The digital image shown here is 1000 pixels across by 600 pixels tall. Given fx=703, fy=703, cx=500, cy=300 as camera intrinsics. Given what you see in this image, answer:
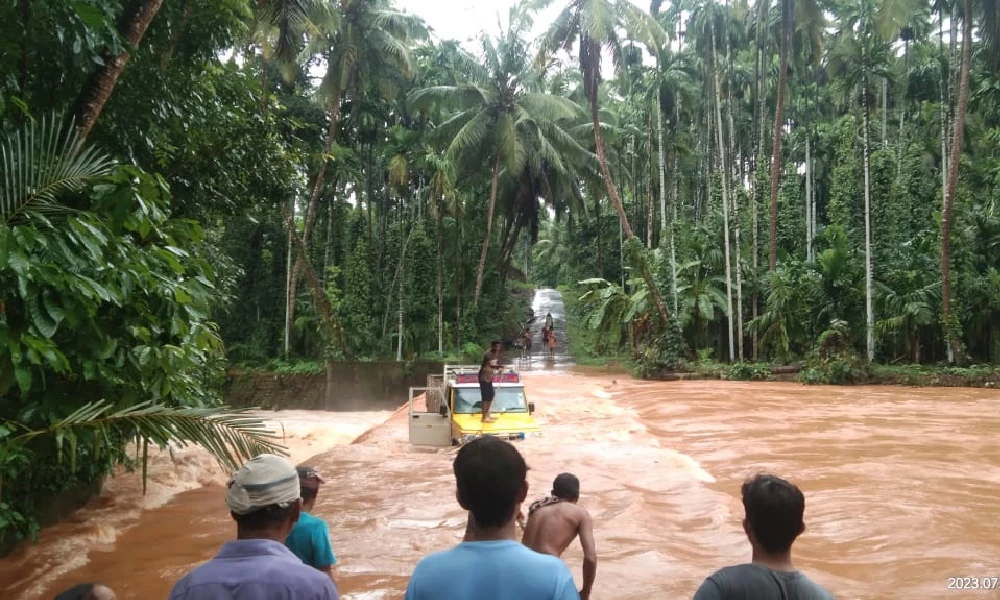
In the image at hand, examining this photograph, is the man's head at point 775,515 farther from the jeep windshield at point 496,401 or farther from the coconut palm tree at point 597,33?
the coconut palm tree at point 597,33

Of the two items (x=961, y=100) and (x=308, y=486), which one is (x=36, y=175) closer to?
(x=308, y=486)

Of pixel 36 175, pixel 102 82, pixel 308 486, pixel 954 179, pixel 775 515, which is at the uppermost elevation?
pixel 954 179

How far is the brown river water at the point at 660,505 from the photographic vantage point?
22.1 feet

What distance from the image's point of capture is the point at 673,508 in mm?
9086

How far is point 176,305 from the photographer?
20.4 feet

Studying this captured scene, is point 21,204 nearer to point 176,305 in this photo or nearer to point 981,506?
point 176,305

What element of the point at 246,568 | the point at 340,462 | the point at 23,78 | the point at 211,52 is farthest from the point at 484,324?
the point at 246,568

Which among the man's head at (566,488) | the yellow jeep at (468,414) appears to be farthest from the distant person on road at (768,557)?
the yellow jeep at (468,414)

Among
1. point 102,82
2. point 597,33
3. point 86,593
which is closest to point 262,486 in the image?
point 86,593

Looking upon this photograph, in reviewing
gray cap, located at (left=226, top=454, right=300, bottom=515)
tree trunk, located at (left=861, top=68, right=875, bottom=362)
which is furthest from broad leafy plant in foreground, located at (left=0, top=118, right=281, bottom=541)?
tree trunk, located at (left=861, top=68, right=875, bottom=362)

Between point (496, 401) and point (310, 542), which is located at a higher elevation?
point (310, 542)

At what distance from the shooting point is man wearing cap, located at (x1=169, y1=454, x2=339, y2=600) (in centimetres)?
208
